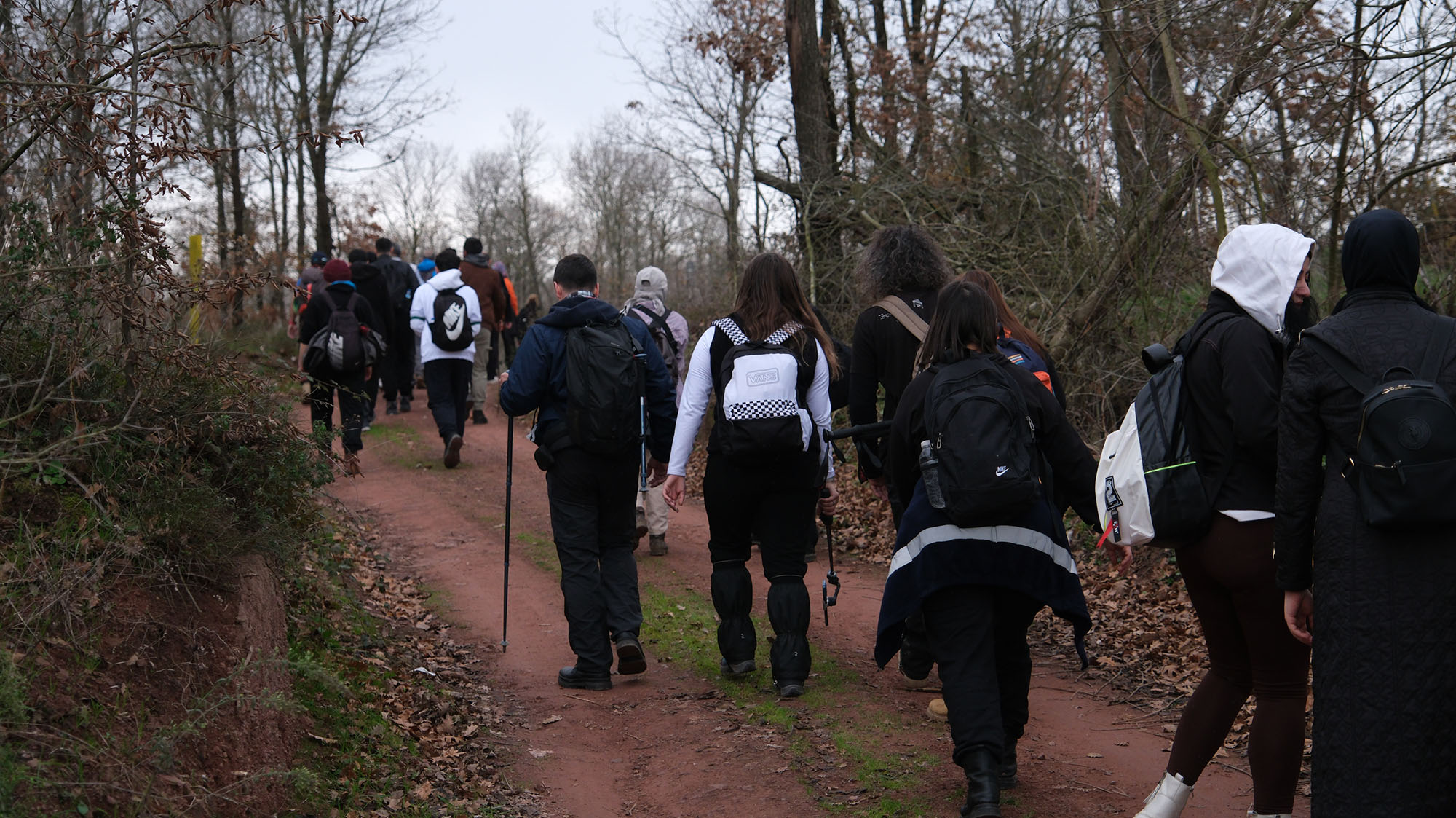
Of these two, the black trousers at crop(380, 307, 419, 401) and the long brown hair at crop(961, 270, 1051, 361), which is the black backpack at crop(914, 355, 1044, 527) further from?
the black trousers at crop(380, 307, 419, 401)

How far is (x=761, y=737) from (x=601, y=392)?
6.30ft

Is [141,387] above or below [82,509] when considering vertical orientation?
above

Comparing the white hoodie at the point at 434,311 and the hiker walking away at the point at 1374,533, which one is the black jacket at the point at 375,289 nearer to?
the white hoodie at the point at 434,311

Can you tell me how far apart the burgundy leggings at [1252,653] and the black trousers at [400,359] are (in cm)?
1334

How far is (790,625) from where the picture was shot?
5941 mm

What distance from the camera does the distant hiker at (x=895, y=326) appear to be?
6.02m

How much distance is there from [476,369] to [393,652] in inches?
391

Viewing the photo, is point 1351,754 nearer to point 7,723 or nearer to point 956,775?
point 956,775

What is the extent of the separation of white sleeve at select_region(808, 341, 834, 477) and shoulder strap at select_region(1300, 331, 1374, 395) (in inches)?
113

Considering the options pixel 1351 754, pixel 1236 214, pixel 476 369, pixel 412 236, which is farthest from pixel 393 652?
pixel 412 236

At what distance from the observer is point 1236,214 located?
32.9ft

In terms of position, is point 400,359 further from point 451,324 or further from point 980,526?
point 980,526

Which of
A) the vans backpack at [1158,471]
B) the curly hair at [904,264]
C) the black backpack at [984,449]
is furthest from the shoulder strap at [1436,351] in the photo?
the curly hair at [904,264]

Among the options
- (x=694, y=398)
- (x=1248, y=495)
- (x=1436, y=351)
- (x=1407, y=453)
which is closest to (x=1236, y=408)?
(x=1248, y=495)
